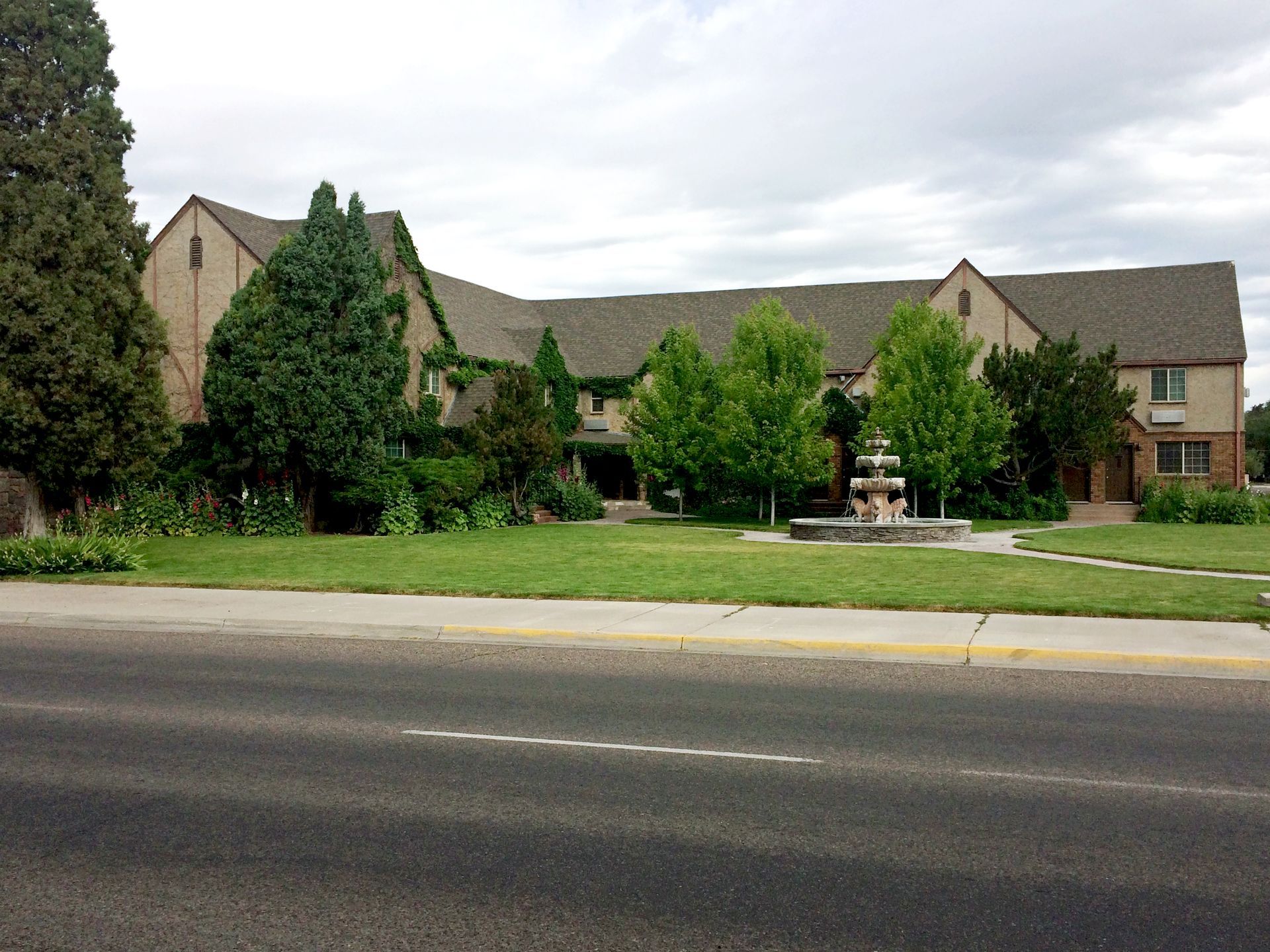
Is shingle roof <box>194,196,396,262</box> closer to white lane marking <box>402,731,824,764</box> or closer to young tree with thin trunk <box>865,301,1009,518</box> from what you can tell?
young tree with thin trunk <box>865,301,1009,518</box>

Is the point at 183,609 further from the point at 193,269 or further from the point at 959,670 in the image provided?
the point at 193,269

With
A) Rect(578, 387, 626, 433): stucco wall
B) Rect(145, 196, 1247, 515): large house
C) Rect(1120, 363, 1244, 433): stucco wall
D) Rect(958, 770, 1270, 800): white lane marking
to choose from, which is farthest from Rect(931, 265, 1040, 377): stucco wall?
Rect(958, 770, 1270, 800): white lane marking

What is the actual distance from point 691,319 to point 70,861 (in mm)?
48310

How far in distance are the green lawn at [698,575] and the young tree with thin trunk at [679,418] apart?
1097cm

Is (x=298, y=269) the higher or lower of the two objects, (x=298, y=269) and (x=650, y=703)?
the higher

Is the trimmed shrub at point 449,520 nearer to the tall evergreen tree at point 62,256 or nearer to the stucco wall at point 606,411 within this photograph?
the tall evergreen tree at point 62,256

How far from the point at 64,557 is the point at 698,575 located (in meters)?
10.8

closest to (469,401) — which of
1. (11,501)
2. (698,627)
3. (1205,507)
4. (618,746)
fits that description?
(11,501)

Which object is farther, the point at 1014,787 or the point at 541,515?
the point at 541,515

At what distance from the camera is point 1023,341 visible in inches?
1742

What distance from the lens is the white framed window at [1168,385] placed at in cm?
4462

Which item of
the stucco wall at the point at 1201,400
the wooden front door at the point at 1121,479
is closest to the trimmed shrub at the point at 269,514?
the wooden front door at the point at 1121,479

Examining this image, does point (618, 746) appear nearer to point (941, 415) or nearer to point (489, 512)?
point (489, 512)

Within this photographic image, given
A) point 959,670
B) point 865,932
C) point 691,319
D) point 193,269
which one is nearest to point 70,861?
point 865,932
